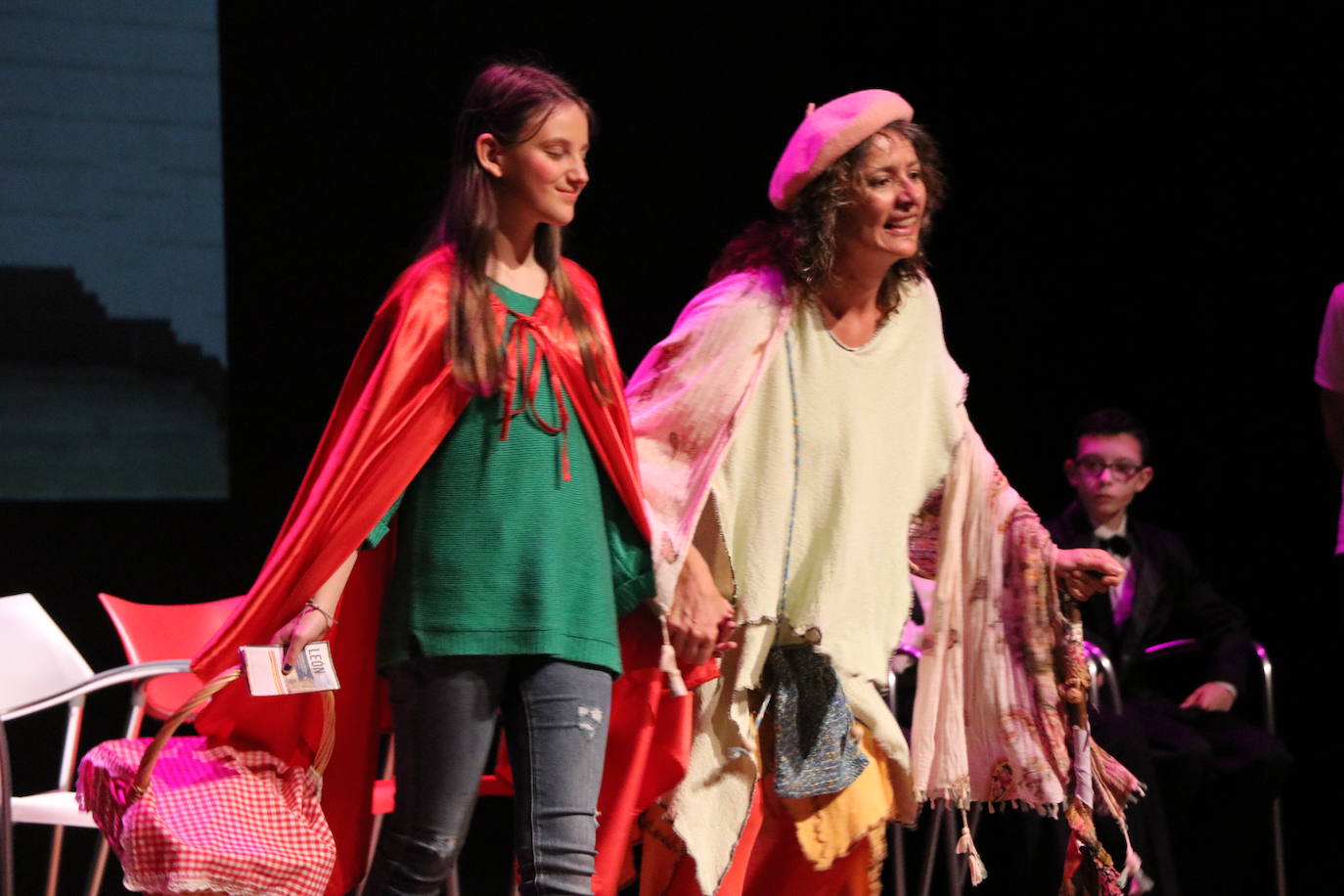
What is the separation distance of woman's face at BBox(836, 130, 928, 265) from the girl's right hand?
112cm

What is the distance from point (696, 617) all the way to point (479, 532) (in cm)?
40

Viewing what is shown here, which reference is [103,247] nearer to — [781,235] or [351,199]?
[351,199]

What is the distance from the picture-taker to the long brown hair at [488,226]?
2.17 m

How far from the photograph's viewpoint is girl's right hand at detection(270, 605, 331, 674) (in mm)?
2045

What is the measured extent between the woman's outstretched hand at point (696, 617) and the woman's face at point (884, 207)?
646 mm

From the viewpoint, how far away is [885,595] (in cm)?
262

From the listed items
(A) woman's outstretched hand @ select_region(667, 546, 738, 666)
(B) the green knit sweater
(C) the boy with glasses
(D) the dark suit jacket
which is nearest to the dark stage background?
(C) the boy with glasses

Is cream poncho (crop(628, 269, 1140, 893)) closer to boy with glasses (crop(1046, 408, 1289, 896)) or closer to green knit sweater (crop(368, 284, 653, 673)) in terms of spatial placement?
green knit sweater (crop(368, 284, 653, 673))

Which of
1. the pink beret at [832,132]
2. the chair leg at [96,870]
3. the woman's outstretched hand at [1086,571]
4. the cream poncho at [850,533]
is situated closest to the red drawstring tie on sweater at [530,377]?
the cream poncho at [850,533]

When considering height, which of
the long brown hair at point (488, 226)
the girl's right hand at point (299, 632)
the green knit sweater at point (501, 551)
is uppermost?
the long brown hair at point (488, 226)

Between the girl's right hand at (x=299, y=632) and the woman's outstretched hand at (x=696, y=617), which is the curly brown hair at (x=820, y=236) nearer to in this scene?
the woman's outstretched hand at (x=696, y=617)

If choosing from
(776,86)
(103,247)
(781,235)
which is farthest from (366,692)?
(776,86)

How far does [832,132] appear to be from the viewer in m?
2.65

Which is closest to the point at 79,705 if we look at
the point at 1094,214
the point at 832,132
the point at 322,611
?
the point at 322,611
